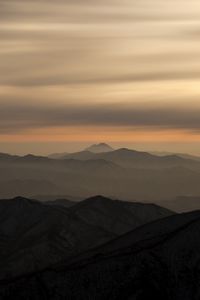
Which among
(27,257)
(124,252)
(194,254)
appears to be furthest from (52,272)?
(27,257)

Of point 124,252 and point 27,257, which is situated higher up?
point 124,252

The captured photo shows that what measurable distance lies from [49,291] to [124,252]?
14.0 metres

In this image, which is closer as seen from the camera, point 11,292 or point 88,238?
point 11,292

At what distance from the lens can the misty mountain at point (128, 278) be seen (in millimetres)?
95188

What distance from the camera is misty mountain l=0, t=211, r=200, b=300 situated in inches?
3748

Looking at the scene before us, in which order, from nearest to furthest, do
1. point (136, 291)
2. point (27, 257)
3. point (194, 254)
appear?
point (136, 291), point (194, 254), point (27, 257)

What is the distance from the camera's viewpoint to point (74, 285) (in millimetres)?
97000

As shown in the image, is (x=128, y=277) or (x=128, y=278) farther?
(x=128, y=277)

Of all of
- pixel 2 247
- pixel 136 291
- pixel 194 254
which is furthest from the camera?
pixel 2 247

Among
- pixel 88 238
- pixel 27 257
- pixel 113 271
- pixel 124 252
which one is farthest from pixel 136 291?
pixel 88 238

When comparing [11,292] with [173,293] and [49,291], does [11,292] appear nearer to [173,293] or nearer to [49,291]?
[49,291]

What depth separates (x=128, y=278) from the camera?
96125 millimetres

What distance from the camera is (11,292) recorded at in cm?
9725

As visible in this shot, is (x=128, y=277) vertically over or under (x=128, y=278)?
over
